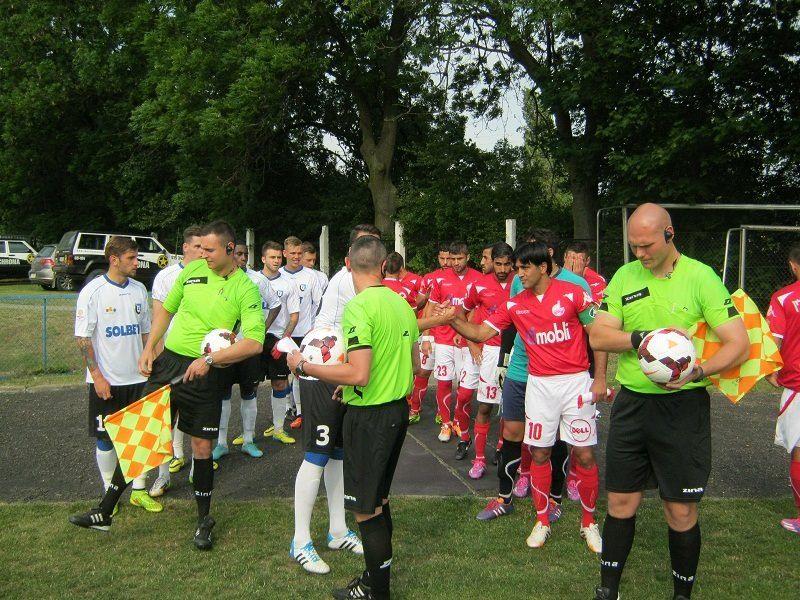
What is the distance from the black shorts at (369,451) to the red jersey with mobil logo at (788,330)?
121 inches

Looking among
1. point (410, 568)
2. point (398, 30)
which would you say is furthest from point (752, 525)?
point (398, 30)

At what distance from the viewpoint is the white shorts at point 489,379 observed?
5.92 metres

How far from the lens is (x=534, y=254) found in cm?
436

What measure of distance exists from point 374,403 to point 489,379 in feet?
8.86

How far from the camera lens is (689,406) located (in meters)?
3.34

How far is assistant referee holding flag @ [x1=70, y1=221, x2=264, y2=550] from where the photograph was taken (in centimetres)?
440

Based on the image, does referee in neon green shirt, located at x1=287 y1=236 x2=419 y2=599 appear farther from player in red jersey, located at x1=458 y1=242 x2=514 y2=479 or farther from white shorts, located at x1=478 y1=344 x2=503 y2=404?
white shorts, located at x1=478 y1=344 x2=503 y2=404

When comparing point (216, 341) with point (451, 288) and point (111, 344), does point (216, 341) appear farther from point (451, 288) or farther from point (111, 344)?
point (451, 288)

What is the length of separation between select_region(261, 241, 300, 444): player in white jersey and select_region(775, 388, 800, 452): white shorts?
4460mm

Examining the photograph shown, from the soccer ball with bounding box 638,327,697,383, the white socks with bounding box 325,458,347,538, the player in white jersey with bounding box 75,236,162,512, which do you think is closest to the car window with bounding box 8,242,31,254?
the player in white jersey with bounding box 75,236,162,512

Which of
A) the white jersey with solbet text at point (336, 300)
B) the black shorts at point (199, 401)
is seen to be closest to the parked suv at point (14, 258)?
the black shorts at point (199, 401)

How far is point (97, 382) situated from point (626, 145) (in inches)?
526

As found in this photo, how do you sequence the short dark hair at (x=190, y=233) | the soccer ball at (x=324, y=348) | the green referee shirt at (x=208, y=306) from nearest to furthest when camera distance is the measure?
1. the soccer ball at (x=324, y=348)
2. the green referee shirt at (x=208, y=306)
3. the short dark hair at (x=190, y=233)

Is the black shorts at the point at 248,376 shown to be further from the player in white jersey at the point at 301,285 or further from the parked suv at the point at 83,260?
the parked suv at the point at 83,260
